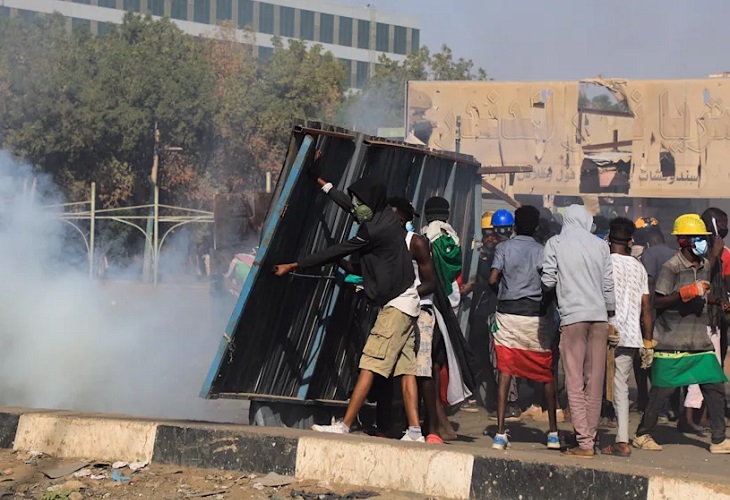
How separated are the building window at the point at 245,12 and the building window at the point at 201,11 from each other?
1687 millimetres

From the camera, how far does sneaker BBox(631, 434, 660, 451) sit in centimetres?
786

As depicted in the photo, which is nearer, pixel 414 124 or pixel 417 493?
pixel 417 493

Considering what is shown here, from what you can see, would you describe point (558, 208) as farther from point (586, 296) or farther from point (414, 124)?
point (586, 296)

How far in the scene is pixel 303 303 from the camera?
7.31m

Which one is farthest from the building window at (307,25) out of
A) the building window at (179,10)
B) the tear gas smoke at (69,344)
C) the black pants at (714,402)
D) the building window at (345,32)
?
the black pants at (714,402)

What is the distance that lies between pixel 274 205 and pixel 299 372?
1246mm

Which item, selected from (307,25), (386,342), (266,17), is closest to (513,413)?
(386,342)

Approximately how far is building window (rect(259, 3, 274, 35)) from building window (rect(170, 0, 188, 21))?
4.54 m

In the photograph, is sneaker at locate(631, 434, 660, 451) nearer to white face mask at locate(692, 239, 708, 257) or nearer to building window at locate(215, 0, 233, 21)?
white face mask at locate(692, 239, 708, 257)

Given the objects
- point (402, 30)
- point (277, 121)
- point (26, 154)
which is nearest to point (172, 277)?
point (26, 154)

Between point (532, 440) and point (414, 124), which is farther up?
point (414, 124)

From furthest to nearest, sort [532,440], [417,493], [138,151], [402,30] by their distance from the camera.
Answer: [402,30], [138,151], [532,440], [417,493]

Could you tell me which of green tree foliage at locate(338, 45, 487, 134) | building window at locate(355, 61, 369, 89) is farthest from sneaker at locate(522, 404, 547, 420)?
building window at locate(355, 61, 369, 89)

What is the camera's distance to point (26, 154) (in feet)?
98.3
